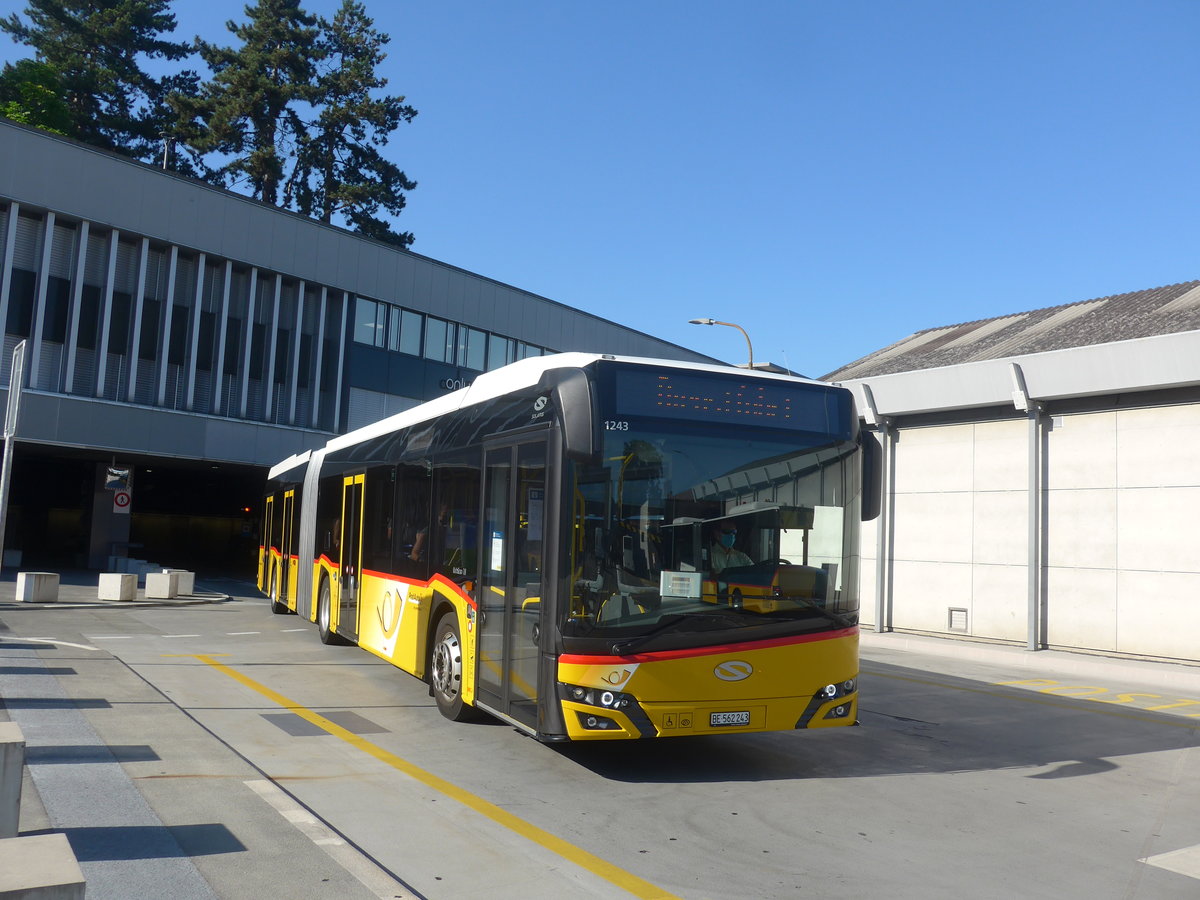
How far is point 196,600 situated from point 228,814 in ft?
67.8

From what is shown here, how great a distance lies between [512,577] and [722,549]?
5.93 feet

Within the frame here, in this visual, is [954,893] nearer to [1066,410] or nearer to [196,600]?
[1066,410]

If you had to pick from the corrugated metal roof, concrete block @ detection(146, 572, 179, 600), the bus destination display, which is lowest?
concrete block @ detection(146, 572, 179, 600)

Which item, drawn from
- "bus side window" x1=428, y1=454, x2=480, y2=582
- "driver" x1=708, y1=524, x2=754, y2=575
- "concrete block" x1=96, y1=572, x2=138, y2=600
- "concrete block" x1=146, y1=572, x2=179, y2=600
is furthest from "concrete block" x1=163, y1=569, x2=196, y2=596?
"driver" x1=708, y1=524, x2=754, y2=575

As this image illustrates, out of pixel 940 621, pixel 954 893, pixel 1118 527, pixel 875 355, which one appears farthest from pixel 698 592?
pixel 875 355

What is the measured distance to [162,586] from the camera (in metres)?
24.6

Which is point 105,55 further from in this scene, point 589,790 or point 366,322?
point 589,790

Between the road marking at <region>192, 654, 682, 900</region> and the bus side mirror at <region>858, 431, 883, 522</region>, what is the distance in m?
3.74

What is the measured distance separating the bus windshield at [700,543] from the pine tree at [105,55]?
58.7 m

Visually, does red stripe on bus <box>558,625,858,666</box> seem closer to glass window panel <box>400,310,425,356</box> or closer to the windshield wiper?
the windshield wiper

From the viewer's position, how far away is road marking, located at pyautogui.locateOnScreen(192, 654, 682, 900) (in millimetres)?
5414

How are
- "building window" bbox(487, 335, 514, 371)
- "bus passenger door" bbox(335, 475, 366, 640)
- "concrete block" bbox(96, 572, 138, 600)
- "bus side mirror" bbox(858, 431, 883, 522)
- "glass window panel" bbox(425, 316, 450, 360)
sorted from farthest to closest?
"building window" bbox(487, 335, 514, 371) < "glass window panel" bbox(425, 316, 450, 360) < "concrete block" bbox(96, 572, 138, 600) < "bus passenger door" bbox(335, 475, 366, 640) < "bus side mirror" bbox(858, 431, 883, 522)

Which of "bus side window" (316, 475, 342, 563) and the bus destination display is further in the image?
"bus side window" (316, 475, 342, 563)

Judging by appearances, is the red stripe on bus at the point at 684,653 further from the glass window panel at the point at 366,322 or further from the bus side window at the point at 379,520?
the glass window panel at the point at 366,322
